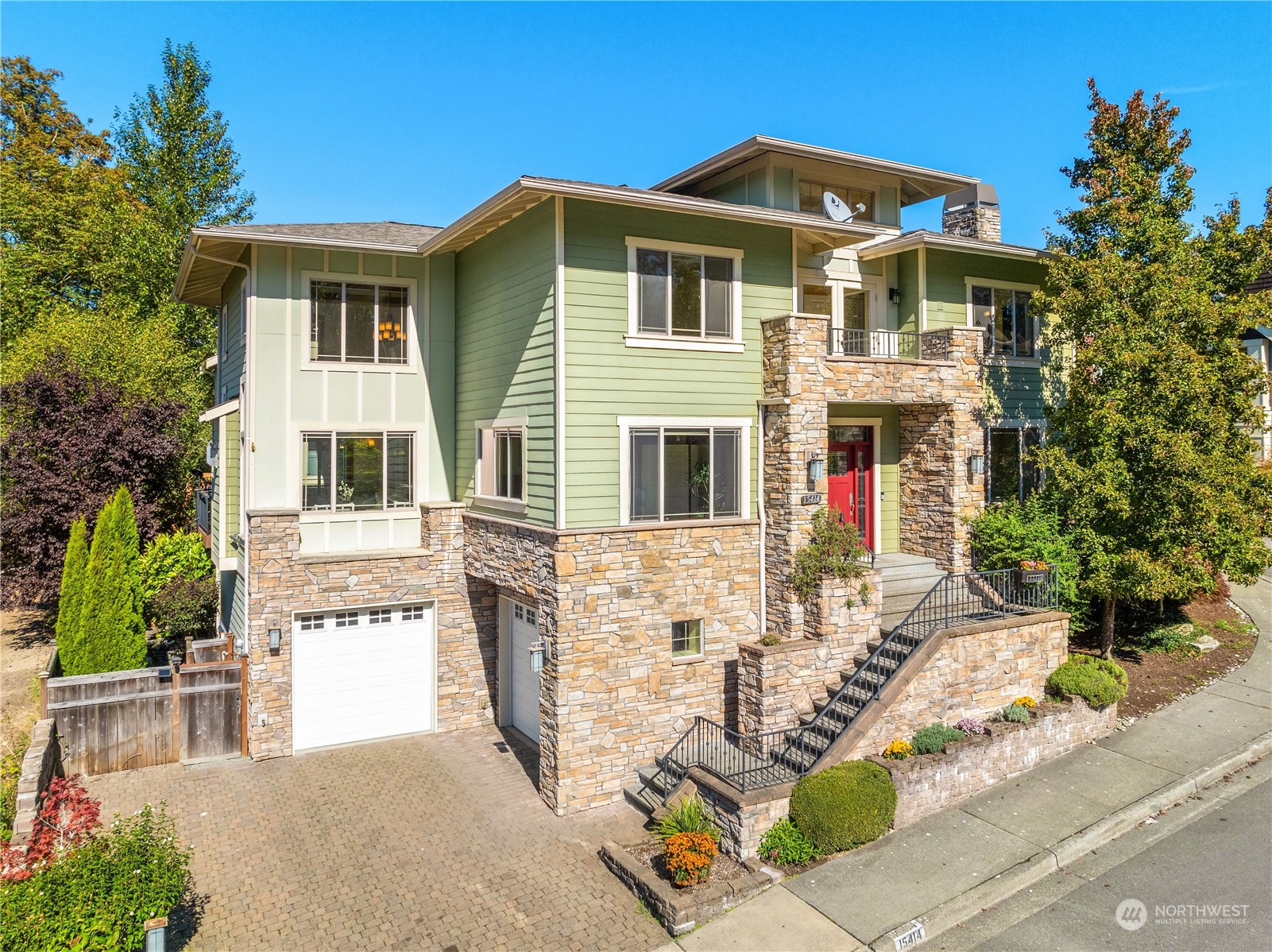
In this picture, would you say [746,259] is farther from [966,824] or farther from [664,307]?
[966,824]

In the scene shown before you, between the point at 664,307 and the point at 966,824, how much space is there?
864cm

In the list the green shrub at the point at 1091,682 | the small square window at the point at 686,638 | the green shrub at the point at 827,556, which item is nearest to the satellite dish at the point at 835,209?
the green shrub at the point at 827,556

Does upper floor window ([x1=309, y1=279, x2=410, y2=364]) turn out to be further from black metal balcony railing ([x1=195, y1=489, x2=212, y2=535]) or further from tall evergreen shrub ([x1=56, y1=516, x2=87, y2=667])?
black metal balcony railing ([x1=195, y1=489, x2=212, y2=535])

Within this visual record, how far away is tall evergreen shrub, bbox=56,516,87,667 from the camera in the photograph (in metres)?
13.8

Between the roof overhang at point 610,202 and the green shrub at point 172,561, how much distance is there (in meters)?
10.2

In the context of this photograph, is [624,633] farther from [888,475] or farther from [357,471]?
[888,475]

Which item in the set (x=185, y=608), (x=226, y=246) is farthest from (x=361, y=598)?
(x=226, y=246)

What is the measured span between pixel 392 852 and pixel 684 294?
922 centimetres

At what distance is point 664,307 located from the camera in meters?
12.2

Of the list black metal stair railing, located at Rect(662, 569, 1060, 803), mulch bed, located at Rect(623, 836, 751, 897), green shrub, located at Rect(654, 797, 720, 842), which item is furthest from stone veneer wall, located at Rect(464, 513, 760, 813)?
green shrub, located at Rect(654, 797, 720, 842)

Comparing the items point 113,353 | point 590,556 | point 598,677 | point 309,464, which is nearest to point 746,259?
point 590,556

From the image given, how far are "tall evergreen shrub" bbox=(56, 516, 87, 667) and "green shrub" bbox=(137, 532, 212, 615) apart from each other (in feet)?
11.5

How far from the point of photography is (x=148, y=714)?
42.1 ft

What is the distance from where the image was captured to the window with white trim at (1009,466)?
16391 mm
